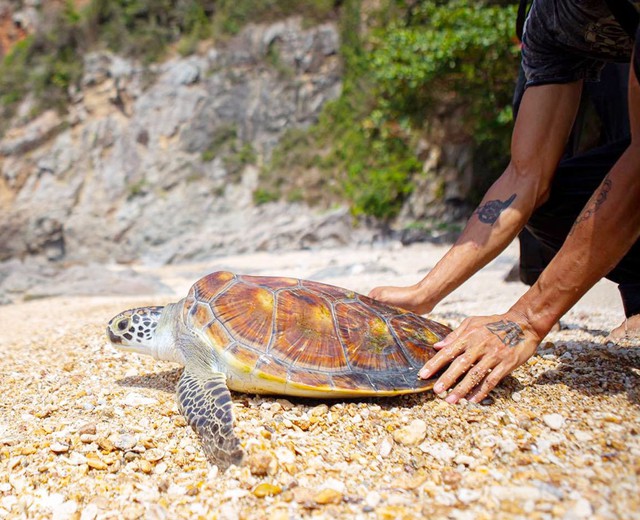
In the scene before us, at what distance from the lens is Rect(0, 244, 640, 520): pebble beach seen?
117 cm

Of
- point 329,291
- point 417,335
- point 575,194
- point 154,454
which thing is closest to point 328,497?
point 154,454

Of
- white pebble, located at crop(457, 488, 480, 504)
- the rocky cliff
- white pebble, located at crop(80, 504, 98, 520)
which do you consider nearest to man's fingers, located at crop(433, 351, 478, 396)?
white pebble, located at crop(457, 488, 480, 504)

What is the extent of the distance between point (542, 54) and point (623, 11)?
53cm

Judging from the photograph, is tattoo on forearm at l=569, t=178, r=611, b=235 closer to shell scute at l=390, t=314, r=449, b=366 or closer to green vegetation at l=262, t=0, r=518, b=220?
shell scute at l=390, t=314, r=449, b=366

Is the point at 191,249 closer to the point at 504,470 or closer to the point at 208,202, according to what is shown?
the point at 208,202

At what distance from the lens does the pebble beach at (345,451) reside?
3.83 ft

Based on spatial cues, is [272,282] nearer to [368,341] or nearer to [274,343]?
[274,343]

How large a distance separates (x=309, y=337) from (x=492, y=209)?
91 cm

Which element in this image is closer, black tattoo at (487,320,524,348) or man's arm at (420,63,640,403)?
man's arm at (420,63,640,403)

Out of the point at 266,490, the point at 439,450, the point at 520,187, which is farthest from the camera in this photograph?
the point at 520,187

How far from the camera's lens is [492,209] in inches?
78.7

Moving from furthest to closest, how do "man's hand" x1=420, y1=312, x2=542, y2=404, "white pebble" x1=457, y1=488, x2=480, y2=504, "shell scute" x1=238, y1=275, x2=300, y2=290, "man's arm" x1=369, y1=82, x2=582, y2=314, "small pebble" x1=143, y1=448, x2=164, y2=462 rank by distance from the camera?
"shell scute" x1=238, y1=275, x2=300, y2=290, "man's arm" x1=369, y1=82, x2=582, y2=314, "man's hand" x1=420, y1=312, x2=542, y2=404, "small pebble" x1=143, y1=448, x2=164, y2=462, "white pebble" x1=457, y1=488, x2=480, y2=504

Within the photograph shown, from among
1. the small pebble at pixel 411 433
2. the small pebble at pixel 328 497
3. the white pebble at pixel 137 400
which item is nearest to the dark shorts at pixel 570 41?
the small pebble at pixel 411 433

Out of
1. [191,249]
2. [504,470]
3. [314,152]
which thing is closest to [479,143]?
[314,152]
